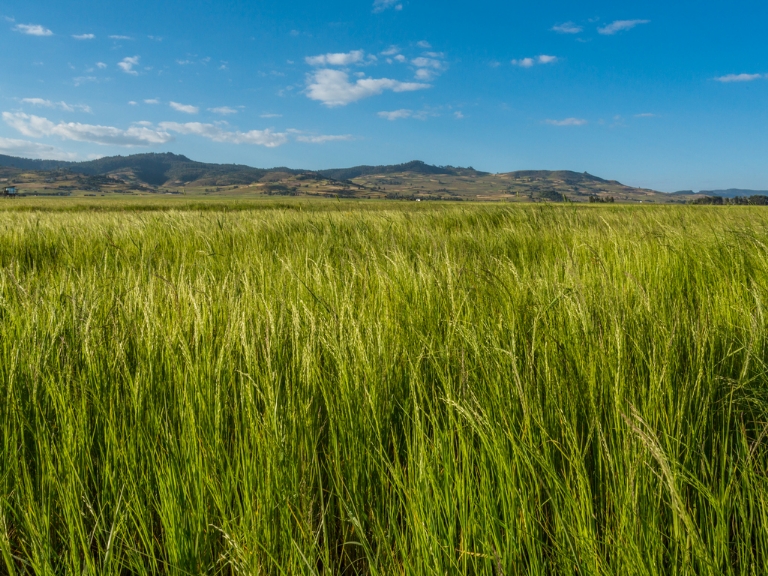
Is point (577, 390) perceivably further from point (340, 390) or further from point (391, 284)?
point (391, 284)

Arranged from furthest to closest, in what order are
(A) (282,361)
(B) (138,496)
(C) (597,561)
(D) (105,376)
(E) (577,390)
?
(A) (282,361), (D) (105,376), (E) (577,390), (B) (138,496), (C) (597,561)

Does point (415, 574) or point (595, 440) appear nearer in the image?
point (415, 574)

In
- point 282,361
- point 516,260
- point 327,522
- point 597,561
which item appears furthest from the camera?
point 516,260

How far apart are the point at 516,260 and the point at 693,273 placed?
3.80 feet

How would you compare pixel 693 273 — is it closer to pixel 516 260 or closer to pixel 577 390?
pixel 516 260

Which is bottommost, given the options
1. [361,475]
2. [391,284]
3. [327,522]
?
[327,522]

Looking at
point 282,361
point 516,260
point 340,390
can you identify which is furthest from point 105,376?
point 516,260

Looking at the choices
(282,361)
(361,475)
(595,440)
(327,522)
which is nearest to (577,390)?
(595,440)

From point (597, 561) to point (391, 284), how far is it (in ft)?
4.84

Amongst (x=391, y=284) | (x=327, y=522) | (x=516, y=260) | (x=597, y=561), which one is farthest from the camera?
(x=516, y=260)

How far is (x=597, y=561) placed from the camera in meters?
0.73

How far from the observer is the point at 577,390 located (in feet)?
3.79

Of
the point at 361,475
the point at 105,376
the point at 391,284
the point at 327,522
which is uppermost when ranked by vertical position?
the point at 391,284

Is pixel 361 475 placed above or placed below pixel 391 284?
below
